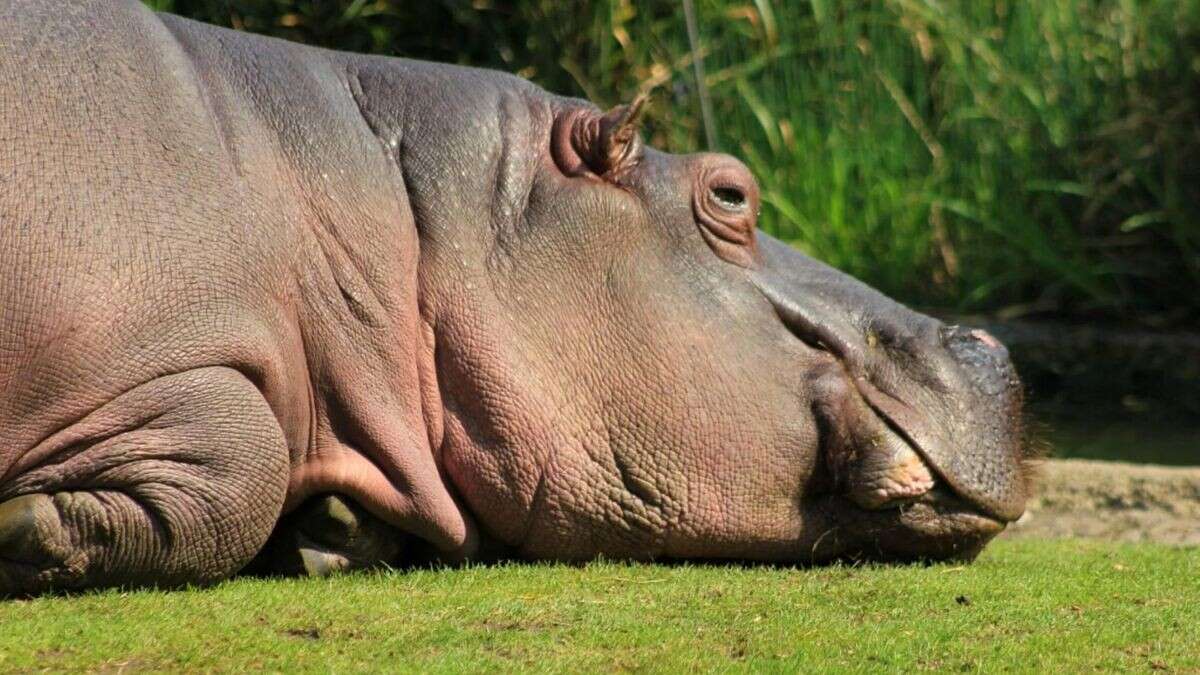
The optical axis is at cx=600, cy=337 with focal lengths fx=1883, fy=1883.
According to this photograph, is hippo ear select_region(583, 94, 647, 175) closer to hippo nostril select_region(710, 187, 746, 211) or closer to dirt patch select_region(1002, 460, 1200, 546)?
hippo nostril select_region(710, 187, 746, 211)

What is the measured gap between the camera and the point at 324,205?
4.05 metres

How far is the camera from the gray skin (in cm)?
356

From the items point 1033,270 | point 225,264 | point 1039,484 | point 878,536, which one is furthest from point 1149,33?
point 225,264

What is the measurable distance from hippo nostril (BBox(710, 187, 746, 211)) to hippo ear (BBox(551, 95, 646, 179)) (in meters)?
0.22

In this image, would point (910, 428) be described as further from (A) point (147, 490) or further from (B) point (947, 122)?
(B) point (947, 122)

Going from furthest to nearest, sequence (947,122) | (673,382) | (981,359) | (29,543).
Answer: (947,122) → (981,359) → (673,382) → (29,543)

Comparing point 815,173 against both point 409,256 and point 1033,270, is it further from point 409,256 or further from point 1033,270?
point 409,256

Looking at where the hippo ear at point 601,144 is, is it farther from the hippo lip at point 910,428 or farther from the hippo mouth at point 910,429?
the hippo lip at point 910,428

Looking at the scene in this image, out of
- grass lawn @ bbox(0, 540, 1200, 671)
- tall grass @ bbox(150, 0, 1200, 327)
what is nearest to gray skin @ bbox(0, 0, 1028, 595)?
grass lawn @ bbox(0, 540, 1200, 671)

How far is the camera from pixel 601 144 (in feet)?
14.4

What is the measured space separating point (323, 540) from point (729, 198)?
1302 millimetres

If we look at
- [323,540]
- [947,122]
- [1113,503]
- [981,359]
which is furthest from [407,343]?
[947,122]

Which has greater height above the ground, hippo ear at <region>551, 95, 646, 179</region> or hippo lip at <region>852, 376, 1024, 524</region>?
hippo ear at <region>551, 95, 646, 179</region>

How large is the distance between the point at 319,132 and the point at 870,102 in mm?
5116
